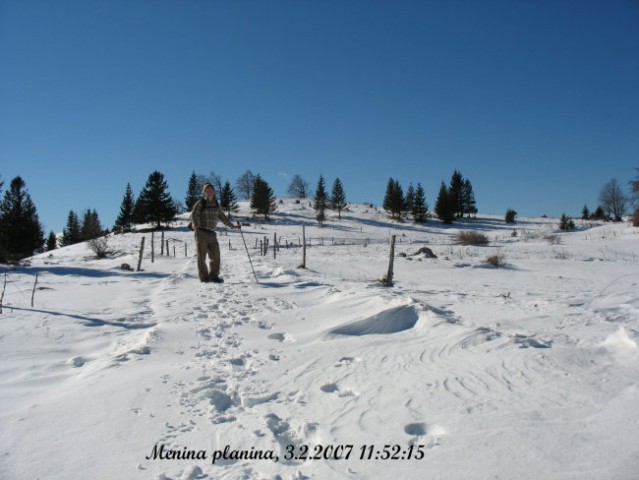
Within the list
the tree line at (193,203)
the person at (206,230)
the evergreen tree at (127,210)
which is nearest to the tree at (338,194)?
the tree line at (193,203)

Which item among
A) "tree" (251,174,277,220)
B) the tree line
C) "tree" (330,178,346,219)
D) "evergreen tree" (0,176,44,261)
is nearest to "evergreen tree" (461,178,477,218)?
the tree line

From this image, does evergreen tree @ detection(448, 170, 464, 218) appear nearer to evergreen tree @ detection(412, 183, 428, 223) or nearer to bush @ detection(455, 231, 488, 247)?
evergreen tree @ detection(412, 183, 428, 223)

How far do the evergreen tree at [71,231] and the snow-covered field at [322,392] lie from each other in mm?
77674

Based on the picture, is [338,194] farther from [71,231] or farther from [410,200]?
[71,231]

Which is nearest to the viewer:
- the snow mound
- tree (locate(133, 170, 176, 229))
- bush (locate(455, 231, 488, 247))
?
the snow mound

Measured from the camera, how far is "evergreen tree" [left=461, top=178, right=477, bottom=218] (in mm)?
78219

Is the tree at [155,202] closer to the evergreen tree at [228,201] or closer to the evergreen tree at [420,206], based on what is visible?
the evergreen tree at [228,201]

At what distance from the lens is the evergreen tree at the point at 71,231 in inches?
2810

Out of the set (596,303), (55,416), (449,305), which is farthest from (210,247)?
(596,303)

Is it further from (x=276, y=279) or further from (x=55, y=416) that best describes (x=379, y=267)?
(x=55, y=416)

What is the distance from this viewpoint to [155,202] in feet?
169

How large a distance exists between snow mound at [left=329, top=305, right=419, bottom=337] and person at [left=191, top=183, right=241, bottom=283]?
16.2 ft

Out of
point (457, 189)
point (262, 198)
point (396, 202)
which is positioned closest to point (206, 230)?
point (262, 198)

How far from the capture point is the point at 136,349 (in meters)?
4.05
